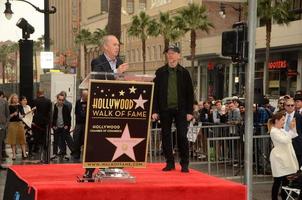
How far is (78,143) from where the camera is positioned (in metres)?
14.2

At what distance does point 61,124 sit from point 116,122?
9.74m

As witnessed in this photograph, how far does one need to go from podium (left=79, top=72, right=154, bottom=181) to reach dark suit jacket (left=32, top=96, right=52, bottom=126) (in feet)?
32.9

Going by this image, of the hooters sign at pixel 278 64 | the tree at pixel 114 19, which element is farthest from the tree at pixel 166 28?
the tree at pixel 114 19

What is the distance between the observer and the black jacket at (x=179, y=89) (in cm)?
744

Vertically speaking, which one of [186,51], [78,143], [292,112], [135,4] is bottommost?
[78,143]

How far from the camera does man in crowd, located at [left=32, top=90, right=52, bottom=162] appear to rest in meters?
16.2

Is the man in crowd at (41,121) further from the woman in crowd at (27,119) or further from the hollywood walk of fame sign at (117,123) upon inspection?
the hollywood walk of fame sign at (117,123)

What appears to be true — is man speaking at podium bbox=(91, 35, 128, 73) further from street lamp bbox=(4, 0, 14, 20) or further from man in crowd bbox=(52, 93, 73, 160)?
street lamp bbox=(4, 0, 14, 20)

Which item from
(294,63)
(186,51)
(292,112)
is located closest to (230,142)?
(292,112)

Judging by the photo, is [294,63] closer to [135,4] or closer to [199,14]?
[199,14]

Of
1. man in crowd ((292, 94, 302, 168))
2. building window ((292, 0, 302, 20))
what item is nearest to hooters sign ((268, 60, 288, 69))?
building window ((292, 0, 302, 20))

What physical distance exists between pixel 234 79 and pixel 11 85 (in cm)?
2198

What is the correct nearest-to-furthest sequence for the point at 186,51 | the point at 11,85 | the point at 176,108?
the point at 176,108 < the point at 11,85 < the point at 186,51

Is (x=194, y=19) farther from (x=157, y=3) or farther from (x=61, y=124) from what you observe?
(x=61, y=124)
